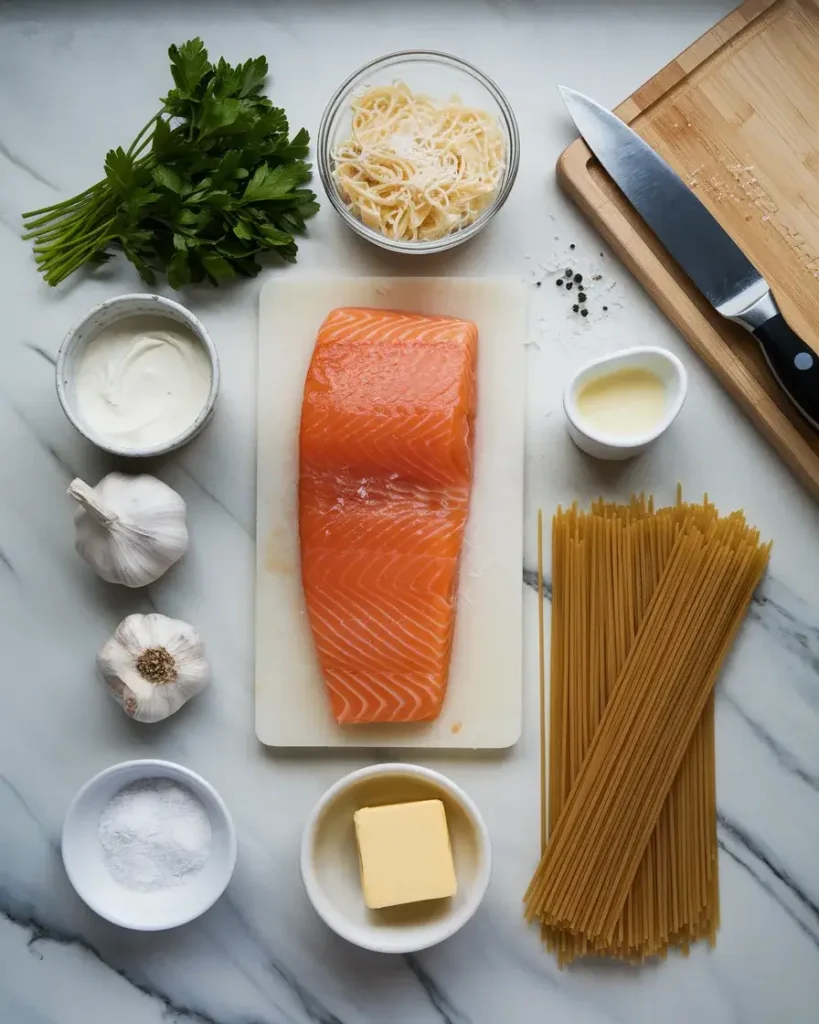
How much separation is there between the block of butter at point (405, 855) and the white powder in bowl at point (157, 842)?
30cm

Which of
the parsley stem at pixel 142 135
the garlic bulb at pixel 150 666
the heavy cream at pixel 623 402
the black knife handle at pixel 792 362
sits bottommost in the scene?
the black knife handle at pixel 792 362

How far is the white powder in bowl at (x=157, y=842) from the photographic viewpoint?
1743 mm

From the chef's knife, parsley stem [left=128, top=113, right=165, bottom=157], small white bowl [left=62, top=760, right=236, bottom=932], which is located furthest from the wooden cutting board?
small white bowl [left=62, top=760, right=236, bottom=932]

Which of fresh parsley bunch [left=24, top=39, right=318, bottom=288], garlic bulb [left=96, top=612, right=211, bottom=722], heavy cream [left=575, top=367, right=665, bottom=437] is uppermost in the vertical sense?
fresh parsley bunch [left=24, top=39, right=318, bottom=288]

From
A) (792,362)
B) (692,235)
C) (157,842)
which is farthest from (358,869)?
(692,235)

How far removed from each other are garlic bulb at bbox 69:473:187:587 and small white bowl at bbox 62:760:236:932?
0.34 m

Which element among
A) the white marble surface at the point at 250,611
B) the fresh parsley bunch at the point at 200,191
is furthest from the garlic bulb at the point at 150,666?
the fresh parsley bunch at the point at 200,191

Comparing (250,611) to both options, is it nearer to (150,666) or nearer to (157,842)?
(150,666)

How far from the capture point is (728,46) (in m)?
1.81

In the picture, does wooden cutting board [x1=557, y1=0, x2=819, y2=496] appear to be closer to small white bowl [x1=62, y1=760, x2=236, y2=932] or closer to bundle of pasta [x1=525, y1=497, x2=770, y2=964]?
bundle of pasta [x1=525, y1=497, x2=770, y2=964]

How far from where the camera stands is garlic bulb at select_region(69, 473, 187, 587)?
173cm

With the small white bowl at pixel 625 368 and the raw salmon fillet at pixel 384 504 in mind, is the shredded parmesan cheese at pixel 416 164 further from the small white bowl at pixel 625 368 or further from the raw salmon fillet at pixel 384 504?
the small white bowl at pixel 625 368

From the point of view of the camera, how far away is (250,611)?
1.86 m

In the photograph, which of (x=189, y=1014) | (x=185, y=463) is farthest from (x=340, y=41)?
(x=189, y=1014)
